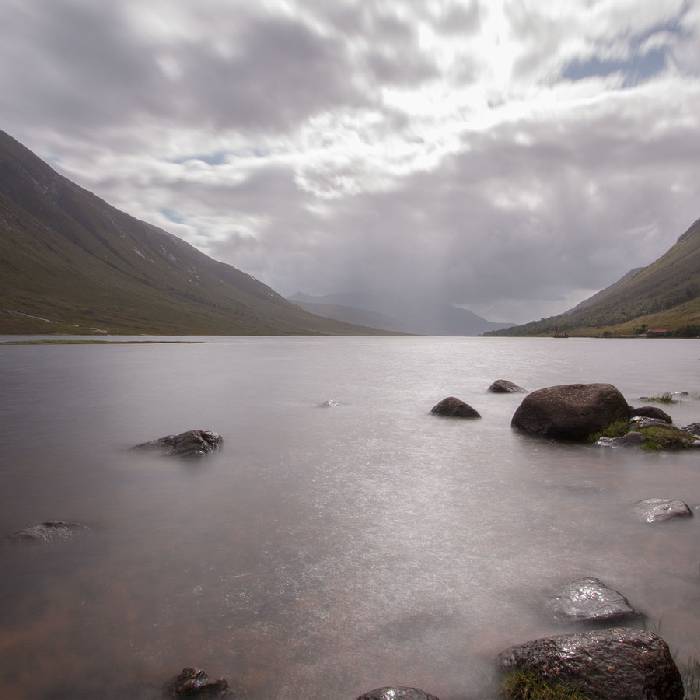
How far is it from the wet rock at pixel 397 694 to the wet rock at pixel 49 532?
10068 mm

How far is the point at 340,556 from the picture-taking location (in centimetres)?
1288

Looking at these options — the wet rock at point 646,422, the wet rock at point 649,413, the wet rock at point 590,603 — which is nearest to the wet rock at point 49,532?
the wet rock at point 590,603

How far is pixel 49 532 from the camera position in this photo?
1388 centimetres

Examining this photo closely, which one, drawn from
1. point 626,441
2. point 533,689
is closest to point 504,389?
point 626,441

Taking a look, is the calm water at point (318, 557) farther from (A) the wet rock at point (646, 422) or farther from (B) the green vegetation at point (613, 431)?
(A) the wet rock at point (646, 422)

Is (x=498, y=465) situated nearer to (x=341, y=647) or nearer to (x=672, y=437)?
(x=672, y=437)

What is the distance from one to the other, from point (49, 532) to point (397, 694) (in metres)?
11.0

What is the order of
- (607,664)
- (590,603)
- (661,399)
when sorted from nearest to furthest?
(607,664) → (590,603) → (661,399)

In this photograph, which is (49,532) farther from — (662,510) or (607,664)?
(662,510)

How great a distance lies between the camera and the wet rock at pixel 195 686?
7.81 m

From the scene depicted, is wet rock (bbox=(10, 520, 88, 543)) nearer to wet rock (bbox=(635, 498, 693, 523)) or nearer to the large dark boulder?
wet rock (bbox=(635, 498, 693, 523))

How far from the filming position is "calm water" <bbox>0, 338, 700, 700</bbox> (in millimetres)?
8719

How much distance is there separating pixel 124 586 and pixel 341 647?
17.0 ft

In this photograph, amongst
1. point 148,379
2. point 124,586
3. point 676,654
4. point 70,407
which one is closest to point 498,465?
point 676,654
